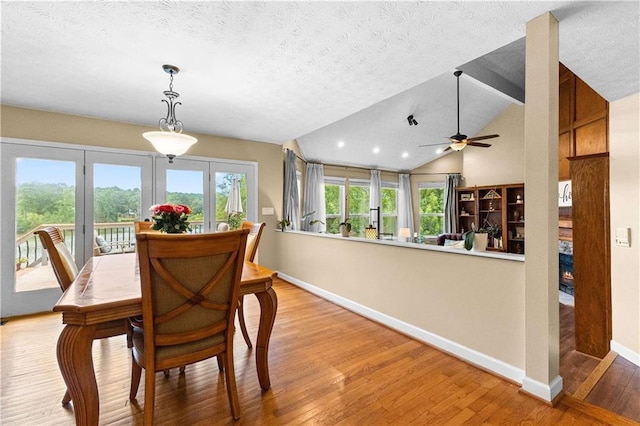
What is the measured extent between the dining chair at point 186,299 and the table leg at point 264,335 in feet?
0.93

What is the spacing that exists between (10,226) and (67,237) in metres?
0.52

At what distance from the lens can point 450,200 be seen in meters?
7.69

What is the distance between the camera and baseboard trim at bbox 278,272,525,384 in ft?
6.66

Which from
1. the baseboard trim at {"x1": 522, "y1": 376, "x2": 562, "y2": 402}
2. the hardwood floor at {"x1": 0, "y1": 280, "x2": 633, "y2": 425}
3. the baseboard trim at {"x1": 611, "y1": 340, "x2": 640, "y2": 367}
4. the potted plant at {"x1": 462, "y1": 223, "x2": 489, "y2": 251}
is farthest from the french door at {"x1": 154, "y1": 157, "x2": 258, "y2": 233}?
the baseboard trim at {"x1": 611, "y1": 340, "x2": 640, "y2": 367}

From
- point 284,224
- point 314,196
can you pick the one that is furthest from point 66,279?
point 314,196

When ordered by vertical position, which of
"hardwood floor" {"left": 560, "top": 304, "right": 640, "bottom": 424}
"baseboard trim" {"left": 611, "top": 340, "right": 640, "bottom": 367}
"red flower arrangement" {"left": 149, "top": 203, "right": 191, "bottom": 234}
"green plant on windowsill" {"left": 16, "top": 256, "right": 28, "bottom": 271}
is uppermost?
"red flower arrangement" {"left": 149, "top": 203, "right": 191, "bottom": 234}

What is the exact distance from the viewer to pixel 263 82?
2693 millimetres

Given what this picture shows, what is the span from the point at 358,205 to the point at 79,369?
266 inches

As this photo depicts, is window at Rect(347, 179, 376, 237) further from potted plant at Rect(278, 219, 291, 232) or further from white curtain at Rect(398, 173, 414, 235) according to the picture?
potted plant at Rect(278, 219, 291, 232)

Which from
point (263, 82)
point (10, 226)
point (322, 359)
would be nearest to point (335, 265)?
point (322, 359)

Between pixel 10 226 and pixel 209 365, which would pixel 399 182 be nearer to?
pixel 209 365

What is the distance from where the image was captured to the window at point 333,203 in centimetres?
701

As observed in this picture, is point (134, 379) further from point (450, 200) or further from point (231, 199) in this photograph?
point (450, 200)

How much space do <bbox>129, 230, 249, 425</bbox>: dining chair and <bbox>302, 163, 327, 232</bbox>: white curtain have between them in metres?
4.55
